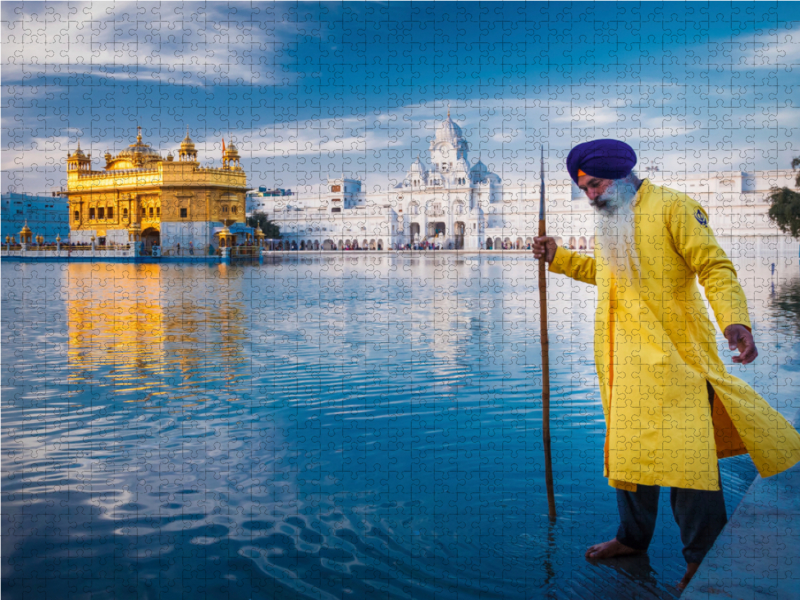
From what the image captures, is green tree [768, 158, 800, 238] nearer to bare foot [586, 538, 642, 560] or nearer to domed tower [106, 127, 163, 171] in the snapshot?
bare foot [586, 538, 642, 560]

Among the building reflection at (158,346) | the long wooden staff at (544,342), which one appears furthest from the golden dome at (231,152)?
the long wooden staff at (544,342)

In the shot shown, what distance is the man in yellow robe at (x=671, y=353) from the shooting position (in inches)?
72.7

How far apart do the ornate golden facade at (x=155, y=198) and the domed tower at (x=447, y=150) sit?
18639 millimetres

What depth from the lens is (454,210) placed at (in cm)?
5069

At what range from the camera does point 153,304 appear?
10.3 meters

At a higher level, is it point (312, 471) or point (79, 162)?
point (79, 162)

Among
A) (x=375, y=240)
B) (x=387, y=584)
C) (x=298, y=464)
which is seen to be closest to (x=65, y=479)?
(x=298, y=464)

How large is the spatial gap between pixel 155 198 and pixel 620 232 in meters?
35.3

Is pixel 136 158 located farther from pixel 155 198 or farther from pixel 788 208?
pixel 788 208

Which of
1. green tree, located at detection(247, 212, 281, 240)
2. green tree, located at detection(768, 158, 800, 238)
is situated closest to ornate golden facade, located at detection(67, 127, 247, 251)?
green tree, located at detection(247, 212, 281, 240)

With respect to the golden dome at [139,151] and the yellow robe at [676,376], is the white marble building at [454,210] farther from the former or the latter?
the yellow robe at [676,376]

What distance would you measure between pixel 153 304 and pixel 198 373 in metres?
5.64

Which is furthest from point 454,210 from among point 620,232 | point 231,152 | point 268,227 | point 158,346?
point 620,232

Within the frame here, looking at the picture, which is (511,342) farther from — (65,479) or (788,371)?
(65,479)
